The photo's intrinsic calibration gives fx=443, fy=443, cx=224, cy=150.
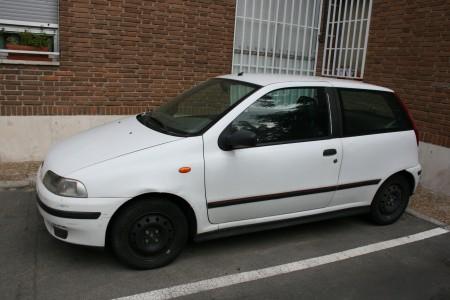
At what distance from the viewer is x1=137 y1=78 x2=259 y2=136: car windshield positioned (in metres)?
3.98

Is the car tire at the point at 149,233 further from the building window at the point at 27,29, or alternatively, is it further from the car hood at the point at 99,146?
the building window at the point at 27,29

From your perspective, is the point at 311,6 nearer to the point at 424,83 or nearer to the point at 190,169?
the point at 424,83

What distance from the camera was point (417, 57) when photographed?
687cm

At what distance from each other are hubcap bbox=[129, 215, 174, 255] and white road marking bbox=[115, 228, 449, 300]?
373 millimetres

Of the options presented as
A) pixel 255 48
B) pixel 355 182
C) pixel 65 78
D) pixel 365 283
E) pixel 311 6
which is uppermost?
pixel 311 6

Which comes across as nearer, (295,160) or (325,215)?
(295,160)

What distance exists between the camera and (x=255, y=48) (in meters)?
8.32

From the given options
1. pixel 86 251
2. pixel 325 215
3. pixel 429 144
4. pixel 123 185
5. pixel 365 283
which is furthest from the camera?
pixel 429 144

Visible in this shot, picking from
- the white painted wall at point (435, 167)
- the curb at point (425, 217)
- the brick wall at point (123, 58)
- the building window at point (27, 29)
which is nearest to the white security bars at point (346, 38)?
the white painted wall at point (435, 167)

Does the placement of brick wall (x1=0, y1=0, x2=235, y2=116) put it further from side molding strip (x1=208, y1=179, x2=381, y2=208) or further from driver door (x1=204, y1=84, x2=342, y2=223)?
side molding strip (x1=208, y1=179, x2=381, y2=208)

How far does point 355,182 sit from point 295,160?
854mm

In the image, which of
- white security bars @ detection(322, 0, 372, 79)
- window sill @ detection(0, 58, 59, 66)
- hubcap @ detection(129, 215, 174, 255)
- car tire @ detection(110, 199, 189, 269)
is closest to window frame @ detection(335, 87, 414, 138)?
car tire @ detection(110, 199, 189, 269)

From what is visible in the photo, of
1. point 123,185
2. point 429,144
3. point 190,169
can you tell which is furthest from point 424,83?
point 123,185

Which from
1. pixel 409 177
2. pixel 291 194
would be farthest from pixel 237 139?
pixel 409 177
